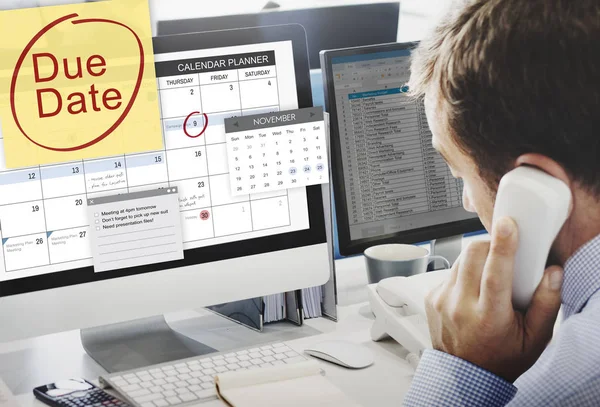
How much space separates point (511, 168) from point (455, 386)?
0.83ft

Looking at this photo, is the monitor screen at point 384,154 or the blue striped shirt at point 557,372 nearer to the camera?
the blue striped shirt at point 557,372

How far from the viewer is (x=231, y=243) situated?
113 centimetres

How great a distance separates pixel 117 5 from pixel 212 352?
54cm

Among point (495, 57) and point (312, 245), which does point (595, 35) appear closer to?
point (495, 57)

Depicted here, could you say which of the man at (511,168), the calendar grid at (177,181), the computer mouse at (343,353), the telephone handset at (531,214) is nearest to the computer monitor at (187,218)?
the calendar grid at (177,181)

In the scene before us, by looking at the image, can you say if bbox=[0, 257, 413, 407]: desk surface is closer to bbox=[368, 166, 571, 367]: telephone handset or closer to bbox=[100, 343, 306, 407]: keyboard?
bbox=[100, 343, 306, 407]: keyboard

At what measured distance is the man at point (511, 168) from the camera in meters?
0.75

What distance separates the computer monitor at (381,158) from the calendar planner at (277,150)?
0.44ft

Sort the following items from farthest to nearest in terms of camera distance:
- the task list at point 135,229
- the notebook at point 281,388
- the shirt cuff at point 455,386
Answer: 1. the task list at point 135,229
2. the notebook at point 281,388
3. the shirt cuff at point 455,386

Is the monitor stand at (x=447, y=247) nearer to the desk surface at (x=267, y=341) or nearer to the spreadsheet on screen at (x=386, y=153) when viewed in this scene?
the spreadsheet on screen at (x=386, y=153)

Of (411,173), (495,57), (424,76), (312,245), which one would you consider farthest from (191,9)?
(495,57)

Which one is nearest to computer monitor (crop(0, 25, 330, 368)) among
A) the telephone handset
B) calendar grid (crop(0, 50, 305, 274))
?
calendar grid (crop(0, 50, 305, 274))

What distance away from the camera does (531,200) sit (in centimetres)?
79

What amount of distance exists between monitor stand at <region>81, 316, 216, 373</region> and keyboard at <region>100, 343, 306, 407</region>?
0.08 meters
